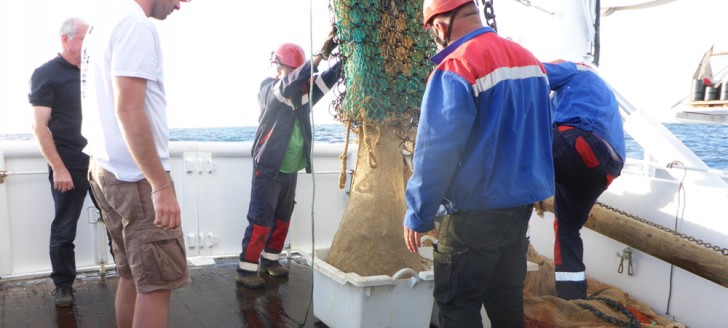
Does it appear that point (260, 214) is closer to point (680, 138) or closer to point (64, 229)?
point (64, 229)

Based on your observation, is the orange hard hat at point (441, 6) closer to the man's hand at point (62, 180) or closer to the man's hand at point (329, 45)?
the man's hand at point (329, 45)

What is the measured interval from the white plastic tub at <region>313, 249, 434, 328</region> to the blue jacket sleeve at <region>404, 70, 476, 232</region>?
824 millimetres

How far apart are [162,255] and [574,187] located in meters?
2.34

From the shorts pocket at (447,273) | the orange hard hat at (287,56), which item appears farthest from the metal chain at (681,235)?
the orange hard hat at (287,56)

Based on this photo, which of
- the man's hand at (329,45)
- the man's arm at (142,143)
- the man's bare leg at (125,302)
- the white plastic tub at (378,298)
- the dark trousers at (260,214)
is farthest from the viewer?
the dark trousers at (260,214)

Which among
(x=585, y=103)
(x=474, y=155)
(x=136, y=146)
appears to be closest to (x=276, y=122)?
(x=585, y=103)

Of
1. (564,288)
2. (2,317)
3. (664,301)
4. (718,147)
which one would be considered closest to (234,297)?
(2,317)

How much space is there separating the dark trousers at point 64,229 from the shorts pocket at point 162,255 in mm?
1893

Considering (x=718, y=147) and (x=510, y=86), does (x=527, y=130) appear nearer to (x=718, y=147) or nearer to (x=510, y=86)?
(x=510, y=86)

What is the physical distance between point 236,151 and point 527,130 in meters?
3.25

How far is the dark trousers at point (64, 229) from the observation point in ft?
11.8

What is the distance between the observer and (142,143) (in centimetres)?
188

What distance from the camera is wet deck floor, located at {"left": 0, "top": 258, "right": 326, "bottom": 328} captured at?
3.29 meters

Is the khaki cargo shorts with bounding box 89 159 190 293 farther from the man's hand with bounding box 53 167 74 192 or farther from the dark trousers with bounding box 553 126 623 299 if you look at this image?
the dark trousers with bounding box 553 126 623 299
